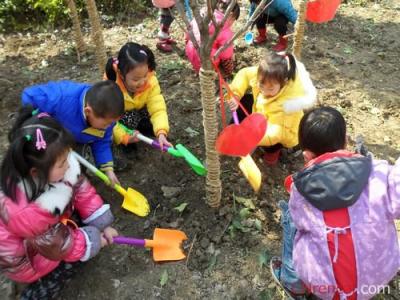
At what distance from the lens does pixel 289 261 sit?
6.70 ft

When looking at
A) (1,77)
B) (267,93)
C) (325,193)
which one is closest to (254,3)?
(267,93)

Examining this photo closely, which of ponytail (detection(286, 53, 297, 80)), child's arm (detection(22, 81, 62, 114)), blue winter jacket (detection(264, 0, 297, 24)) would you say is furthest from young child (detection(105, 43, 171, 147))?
blue winter jacket (detection(264, 0, 297, 24))

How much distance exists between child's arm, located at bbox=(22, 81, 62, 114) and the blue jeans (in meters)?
1.41

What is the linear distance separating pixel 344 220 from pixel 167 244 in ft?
3.28

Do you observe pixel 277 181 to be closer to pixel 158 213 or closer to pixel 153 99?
pixel 158 213

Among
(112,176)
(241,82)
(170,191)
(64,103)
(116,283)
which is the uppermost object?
(64,103)

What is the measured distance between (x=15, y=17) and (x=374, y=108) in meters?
3.72

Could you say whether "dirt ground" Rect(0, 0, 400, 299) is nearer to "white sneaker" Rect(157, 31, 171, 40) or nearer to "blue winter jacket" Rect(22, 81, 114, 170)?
"white sneaker" Rect(157, 31, 171, 40)

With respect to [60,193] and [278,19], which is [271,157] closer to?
[60,193]

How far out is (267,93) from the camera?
2678 mm

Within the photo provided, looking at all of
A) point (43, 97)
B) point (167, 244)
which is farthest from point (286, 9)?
point (167, 244)

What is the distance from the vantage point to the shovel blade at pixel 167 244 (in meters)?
2.25

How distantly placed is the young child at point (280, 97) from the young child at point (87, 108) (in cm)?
80

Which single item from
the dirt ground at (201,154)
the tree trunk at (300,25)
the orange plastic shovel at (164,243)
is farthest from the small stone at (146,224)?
the tree trunk at (300,25)
